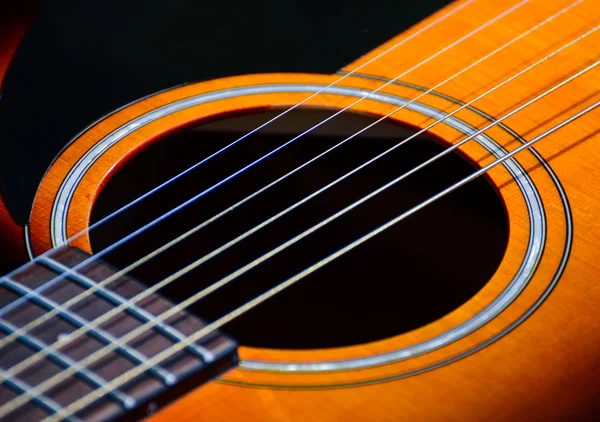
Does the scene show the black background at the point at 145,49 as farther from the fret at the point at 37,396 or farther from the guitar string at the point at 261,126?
the fret at the point at 37,396

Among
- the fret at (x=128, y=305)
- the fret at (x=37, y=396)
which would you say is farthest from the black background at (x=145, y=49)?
the fret at (x=37, y=396)

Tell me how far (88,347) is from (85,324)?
0.02 m

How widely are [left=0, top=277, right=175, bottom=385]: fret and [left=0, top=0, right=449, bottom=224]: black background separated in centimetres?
28

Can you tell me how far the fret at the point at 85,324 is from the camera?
0.65 meters

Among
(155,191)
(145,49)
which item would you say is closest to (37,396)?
(155,191)

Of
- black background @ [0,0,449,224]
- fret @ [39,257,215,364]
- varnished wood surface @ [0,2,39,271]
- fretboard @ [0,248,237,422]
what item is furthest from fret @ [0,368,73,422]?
black background @ [0,0,449,224]

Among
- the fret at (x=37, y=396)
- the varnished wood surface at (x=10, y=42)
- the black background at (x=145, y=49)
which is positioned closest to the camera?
the fret at (x=37, y=396)

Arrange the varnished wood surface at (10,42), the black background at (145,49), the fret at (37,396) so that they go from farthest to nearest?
the black background at (145,49) → the varnished wood surface at (10,42) → the fret at (37,396)

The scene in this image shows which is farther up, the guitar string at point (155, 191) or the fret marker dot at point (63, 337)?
the guitar string at point (155, 191)

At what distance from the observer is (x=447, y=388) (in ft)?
2.22

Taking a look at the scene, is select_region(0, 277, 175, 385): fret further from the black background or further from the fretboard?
the black background

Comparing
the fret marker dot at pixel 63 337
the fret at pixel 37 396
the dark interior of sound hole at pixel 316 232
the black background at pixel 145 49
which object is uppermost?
the black background at pixel 145 49

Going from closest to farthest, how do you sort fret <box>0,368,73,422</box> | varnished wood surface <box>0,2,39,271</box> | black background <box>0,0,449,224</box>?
fret <box>0,368,73,422</box> → varnished wood surface <box>0,2,39,271</box> → black background <box>0,0,449,224</box>

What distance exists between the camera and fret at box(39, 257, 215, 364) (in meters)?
0.67
